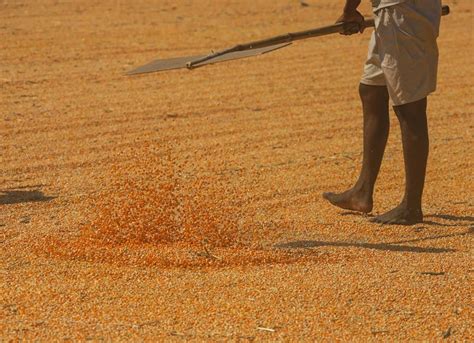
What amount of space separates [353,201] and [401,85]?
2.49ft

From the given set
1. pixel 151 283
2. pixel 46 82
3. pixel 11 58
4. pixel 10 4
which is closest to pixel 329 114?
pixel 46 82

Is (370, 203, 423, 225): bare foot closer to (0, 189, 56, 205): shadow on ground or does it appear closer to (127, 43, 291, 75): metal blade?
(127, 43, 291, 75): metal blade

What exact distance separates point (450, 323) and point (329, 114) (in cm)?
474

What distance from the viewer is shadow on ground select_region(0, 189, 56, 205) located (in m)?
6.46

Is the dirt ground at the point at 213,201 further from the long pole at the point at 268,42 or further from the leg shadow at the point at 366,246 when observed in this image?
the long pole at the point at 268,42

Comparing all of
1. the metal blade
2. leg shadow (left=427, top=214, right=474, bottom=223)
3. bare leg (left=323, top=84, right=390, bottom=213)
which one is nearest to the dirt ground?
leg shadow (left=427, top=214, right=474, bottom=223)

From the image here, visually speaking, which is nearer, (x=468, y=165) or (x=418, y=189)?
(x=418, y=189)

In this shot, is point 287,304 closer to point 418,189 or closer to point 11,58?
point 418,189

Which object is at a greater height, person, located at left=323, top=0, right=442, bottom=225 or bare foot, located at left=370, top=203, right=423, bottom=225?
person, located at left=323, top=0, right=442, bottom=225

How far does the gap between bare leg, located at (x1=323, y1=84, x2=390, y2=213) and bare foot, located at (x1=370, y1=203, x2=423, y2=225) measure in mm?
168

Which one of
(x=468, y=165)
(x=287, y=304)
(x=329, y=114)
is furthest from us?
(x=329, y=114)

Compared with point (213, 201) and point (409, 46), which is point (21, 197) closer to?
point (213, 201)

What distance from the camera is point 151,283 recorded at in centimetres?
481

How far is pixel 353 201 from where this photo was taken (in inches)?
246
